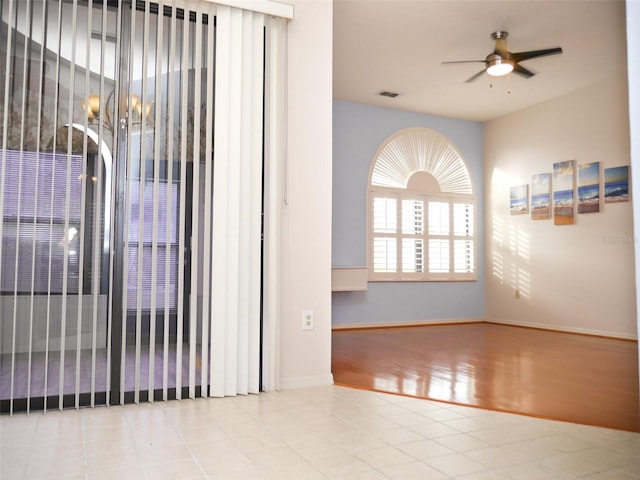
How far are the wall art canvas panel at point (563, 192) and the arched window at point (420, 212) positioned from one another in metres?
1.29

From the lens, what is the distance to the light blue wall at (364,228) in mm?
6746

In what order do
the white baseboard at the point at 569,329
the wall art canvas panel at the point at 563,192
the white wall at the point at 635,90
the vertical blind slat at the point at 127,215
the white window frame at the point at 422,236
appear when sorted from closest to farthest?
1. the white wall at the point at 635,90
2. the vertical blind slat at the point at 127,215
3. the white baseboard at the point at 569,329
4. the wall art canvas panel at the point at 563,192
5. the white window frame at the point at 422,236

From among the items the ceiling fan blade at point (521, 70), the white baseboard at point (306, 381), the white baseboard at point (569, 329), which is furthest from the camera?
the white baseboard at point (569, 329)

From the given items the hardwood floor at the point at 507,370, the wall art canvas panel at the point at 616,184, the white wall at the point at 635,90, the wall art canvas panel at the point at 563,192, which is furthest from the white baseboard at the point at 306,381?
the wall art canvas panel at the point at 563,192

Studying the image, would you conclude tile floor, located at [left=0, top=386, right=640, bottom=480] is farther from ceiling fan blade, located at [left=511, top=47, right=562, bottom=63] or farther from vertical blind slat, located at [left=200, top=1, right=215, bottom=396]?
ceiling fan blade, located at [left=511, top=47, right=562, bottom=63]

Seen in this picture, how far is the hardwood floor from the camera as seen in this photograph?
3.01 meters

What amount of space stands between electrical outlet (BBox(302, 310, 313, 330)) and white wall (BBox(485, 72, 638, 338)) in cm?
411

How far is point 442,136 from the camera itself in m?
7.50

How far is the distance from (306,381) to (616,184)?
4574 mm

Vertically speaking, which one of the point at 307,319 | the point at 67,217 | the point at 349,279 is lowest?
the point at 307,319

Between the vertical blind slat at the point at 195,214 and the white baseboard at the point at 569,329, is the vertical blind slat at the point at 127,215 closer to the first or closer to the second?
the vertical blind slat at the point at 195,214

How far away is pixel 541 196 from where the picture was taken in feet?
22.5

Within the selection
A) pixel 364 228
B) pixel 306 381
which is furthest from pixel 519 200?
pixel 306 381

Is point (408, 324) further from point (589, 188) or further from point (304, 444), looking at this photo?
point (304, 444)
